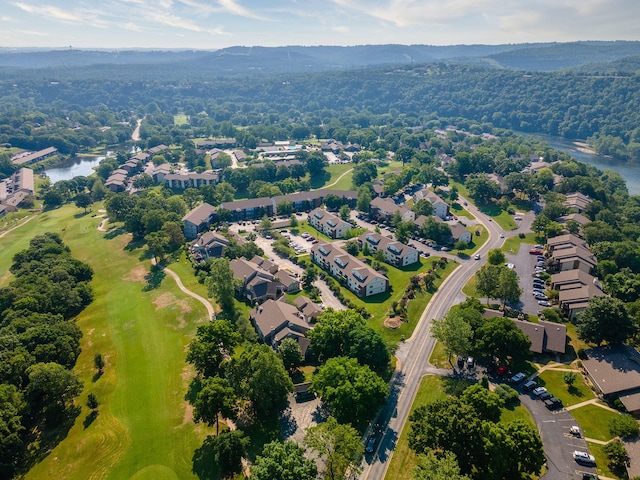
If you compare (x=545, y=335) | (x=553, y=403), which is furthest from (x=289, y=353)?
(x=545, y=335)

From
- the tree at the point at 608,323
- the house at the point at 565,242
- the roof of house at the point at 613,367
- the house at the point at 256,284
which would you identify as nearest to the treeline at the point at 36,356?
the house at the point at 256,284

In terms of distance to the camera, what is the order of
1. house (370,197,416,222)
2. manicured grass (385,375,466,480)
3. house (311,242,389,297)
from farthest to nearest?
house (370,197,416,222) < house (311,242,389,297) < manicured grass (385,375,466,480)

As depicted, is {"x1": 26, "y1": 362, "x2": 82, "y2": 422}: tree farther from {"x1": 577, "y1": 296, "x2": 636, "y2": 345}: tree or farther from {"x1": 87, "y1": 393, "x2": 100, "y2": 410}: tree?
{"x1": 577, "y1": 296, "x2": 636, "y2": 345}: tree

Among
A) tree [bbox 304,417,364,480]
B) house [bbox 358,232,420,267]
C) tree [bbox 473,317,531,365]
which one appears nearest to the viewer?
tree [bbox 304,417,364,480]

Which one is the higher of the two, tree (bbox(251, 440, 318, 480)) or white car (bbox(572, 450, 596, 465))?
tree (bbox(251, 440, 318, 480))

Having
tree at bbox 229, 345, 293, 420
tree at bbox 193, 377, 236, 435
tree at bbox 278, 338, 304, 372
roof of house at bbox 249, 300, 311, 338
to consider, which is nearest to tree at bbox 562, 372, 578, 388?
tree at bbox 278, 338, 304, 372

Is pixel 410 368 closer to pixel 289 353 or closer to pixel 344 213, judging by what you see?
A: pixel 289 353
